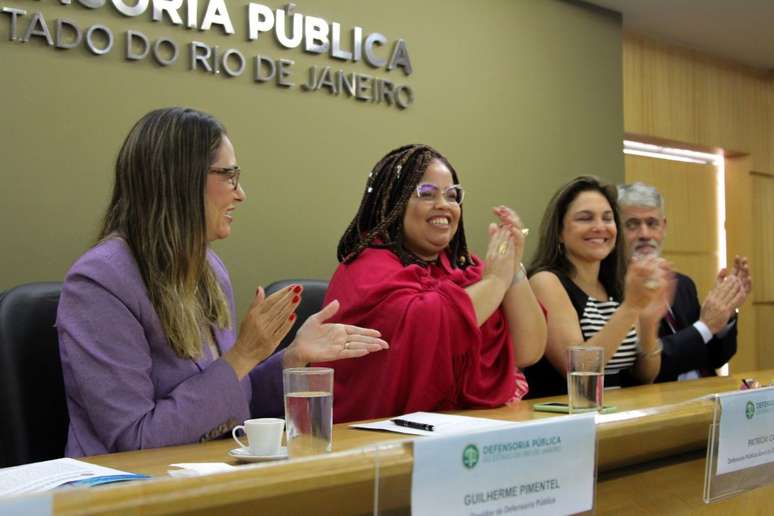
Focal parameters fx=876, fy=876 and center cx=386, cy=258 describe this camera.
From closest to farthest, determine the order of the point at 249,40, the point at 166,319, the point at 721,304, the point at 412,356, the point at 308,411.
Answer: the point at 308,411
the point at 166,319
the point at 412,356
the point at 721,304
the point at 249,40

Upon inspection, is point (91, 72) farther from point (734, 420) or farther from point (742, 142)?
point (742, 142)

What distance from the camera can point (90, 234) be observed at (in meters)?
2.77

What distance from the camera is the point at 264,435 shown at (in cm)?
125

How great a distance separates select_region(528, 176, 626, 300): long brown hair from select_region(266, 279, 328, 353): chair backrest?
69 cm

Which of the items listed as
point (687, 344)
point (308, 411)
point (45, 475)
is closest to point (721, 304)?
point (687, 344)

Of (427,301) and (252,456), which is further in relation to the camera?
(427,301)

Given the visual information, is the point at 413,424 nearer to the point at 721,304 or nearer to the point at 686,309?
the point at 721,304

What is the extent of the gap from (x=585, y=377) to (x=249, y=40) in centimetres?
199

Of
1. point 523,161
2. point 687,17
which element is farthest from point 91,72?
point 687,17

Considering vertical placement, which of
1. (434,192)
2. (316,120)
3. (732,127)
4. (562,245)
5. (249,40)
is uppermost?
(732,127)

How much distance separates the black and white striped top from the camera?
269 centimetres

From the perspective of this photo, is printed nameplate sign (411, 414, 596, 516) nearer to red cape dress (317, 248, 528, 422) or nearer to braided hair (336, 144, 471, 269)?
red cape dress (317, 248, 528, 422)

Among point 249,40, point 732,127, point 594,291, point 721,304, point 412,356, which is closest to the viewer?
point 412,356

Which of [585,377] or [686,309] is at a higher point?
[686,309]
